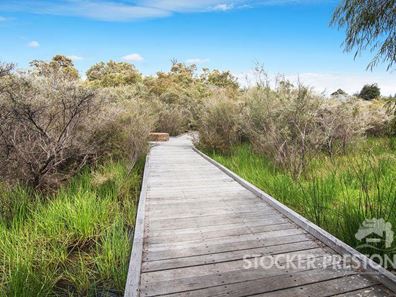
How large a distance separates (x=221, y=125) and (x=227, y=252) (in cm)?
695

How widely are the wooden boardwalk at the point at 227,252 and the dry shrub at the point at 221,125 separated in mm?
4700

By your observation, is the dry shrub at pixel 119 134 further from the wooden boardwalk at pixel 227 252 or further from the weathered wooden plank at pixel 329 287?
the weathered wooden plank at pixel 329 287

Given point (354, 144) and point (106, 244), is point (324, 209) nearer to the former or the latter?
point (106, 244)

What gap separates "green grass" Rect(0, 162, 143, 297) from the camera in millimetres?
2805

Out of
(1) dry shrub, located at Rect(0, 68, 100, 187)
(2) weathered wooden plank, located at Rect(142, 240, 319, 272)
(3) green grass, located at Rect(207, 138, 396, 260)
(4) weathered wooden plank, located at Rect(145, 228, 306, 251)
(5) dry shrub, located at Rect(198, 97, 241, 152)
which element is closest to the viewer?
(2) weathered wooden plank, located at Rect(142, 240, 319, 272)

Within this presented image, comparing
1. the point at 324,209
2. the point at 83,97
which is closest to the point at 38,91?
the point at 83,97

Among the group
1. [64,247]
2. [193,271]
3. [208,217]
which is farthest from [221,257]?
[64,247]

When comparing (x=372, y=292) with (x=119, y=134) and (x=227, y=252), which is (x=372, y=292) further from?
(x=119, y=134)

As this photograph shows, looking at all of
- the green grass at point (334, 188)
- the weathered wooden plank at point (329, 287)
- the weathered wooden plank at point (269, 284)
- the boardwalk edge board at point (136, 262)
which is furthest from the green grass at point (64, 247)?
the green grass at point (334, 188)

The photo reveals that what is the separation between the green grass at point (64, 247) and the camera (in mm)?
2805

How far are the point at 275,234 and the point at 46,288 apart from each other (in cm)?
237

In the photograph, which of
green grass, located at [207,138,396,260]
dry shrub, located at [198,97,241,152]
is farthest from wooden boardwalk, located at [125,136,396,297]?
dry shrub, located at [198,97,241,152]

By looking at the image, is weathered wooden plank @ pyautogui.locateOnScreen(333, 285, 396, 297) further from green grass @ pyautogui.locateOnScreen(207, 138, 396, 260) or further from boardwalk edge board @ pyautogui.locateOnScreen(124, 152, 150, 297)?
boardwalk edge board @ pyautogui.locateOnScreen(124, 152, 150, 297)

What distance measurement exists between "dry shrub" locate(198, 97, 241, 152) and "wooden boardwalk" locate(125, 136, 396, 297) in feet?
15.4
